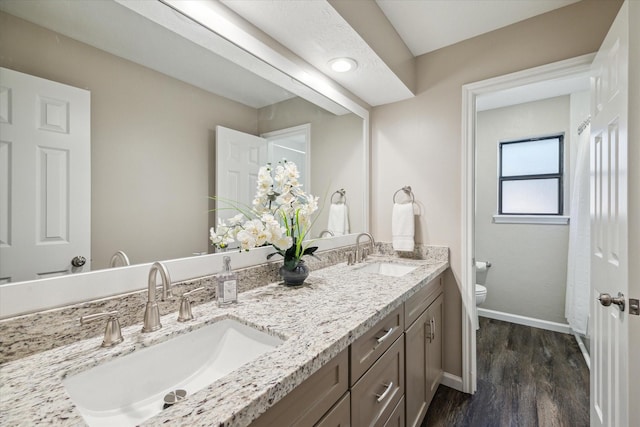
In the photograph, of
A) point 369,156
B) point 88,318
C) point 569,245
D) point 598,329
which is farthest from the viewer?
point 569,245

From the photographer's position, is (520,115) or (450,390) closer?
(450,390)

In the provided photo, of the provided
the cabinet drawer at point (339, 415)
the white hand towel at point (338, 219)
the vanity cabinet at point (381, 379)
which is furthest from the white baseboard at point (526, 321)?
the cabinet drawer at point (339, 415)

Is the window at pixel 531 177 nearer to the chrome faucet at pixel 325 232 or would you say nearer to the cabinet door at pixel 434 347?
the cabinet door at pixel 434 347

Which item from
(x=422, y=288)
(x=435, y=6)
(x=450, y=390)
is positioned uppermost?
(x=435, y=6)

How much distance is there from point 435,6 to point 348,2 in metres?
0.66

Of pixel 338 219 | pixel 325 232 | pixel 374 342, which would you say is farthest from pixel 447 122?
pixel 374 342

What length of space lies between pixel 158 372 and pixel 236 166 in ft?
2.81

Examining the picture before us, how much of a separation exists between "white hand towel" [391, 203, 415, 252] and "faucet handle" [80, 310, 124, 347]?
1.75 meters

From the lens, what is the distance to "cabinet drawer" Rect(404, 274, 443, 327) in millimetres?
1367

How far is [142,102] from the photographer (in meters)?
0.99

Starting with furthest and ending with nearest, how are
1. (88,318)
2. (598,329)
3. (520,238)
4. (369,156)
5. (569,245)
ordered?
1. (520,238)
2. (569,245)
3. (369,156)
4. (598,329)
5. (88,318)

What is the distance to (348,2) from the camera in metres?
1.33

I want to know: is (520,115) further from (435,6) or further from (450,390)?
(450,390)

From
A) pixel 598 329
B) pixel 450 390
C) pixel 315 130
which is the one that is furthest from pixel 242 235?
pixel 450 390
